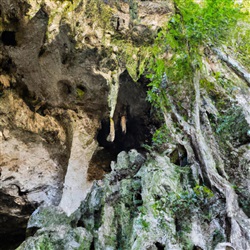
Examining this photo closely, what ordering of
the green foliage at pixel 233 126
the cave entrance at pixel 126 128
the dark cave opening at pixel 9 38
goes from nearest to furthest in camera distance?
the green foliage at pixel 233 126, the dark cave opening at pixel 9 38, the cave entrance at pixel 126 128

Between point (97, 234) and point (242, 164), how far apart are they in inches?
119

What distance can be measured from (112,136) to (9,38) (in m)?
3.57

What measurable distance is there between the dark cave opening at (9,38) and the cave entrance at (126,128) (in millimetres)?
2996

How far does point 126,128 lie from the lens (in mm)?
8492

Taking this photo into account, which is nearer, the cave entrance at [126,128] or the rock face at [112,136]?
the rock face at [112,136]

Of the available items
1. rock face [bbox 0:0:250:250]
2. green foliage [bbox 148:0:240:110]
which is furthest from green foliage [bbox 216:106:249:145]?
green foliage [bbox 148:0:240:110]

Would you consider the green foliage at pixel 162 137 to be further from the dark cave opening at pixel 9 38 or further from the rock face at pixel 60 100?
the dark cave opening at pixel 9 38

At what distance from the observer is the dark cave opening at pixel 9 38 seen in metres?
6.76

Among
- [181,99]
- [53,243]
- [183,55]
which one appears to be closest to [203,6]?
[183,55]

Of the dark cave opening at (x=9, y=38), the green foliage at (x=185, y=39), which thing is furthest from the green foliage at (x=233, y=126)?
the dark cave opening at (x=9, y=38)

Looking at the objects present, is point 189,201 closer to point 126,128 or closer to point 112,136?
point 112,136

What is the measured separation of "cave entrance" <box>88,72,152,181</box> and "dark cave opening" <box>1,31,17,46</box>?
9.83 ft

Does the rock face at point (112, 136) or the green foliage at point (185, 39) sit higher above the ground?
the green foliage at point (185, 39)

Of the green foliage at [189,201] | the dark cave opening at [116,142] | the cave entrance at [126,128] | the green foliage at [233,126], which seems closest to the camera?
the green foliage at [189,201]
